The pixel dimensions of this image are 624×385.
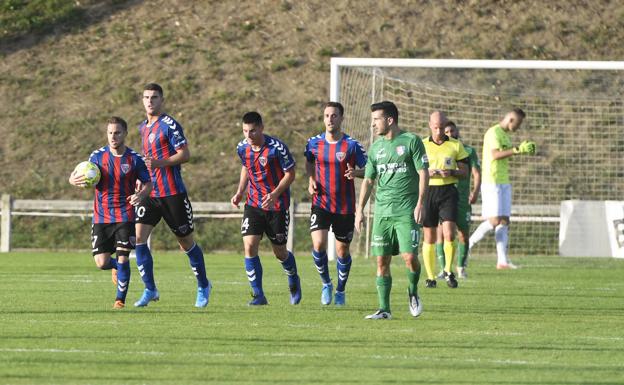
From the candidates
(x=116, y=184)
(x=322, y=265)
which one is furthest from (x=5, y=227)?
(x=116, y=184)

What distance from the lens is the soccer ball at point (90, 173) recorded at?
12.7m

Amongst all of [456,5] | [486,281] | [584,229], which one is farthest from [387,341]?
[456,5]

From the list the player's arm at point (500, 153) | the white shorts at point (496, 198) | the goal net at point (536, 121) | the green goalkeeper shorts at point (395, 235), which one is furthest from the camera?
the goal net at point (536, 121)

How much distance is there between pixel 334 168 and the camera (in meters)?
13.9

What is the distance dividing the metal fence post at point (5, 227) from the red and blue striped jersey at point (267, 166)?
13.9 metres

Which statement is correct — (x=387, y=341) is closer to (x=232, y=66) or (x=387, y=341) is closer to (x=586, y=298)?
(x=586, y=298)

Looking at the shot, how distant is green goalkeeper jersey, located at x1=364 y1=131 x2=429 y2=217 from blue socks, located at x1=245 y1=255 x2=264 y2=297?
1815 millimetres

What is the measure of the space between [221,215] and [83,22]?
12.0 m

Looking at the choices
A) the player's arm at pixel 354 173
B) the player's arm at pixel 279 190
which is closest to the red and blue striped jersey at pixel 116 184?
the player's arm at pixel 279 190

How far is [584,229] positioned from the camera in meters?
25.3

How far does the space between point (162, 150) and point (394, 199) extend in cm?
252

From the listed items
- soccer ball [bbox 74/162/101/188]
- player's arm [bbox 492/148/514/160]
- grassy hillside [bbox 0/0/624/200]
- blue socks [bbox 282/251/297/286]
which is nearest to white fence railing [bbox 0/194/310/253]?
grassy hillside [bbox 0/0/624/200]

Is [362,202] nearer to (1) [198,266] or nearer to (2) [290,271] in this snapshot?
(2) [290,271]

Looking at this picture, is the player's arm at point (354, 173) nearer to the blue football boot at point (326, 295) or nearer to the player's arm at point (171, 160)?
the blue football boot at point (326, 295)
